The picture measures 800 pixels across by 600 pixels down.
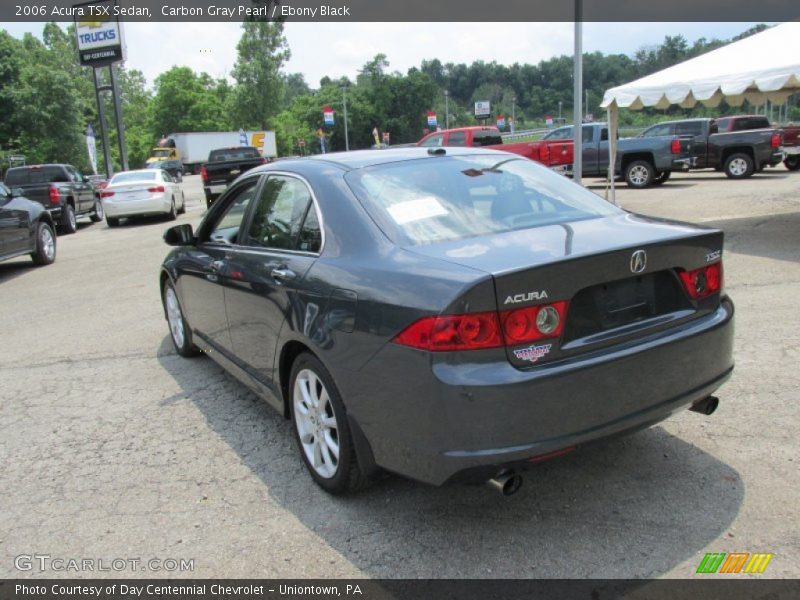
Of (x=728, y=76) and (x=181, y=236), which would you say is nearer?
(x=181, y=236)

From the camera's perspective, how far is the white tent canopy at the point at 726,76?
10.9m

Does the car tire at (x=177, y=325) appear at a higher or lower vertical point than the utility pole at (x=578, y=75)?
lower

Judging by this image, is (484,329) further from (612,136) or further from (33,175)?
(33,175)

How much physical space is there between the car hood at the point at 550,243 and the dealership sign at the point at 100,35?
34.6 metres

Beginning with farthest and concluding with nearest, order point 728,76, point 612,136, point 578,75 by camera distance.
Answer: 1. point 578,75
2. point 612,136
3. point 728,76

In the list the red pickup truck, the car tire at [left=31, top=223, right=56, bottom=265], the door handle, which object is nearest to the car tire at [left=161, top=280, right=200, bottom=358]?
the door handle

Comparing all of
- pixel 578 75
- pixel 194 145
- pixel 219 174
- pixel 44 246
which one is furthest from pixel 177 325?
pixel 194 145

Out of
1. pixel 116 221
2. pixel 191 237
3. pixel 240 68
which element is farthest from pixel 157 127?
pixel 191 237

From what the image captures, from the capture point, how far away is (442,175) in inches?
147

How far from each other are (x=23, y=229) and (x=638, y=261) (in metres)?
11.1

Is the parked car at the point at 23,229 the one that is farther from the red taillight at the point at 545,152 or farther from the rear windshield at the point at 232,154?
the red taillight at the point at 545,152

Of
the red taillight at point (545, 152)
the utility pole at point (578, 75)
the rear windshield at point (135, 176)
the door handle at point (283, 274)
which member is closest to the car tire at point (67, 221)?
the rear windshield at point (135, 176)

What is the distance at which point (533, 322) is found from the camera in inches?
104

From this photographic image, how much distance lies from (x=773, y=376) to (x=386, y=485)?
2866 millimetres
